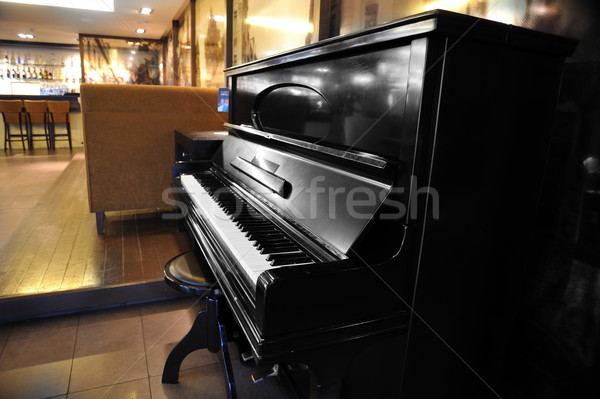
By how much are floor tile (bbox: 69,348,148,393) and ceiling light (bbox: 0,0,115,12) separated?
6.77 m

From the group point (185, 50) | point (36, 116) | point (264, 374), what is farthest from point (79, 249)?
point (36, 116)

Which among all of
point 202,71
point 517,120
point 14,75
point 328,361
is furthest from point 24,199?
point 14,75

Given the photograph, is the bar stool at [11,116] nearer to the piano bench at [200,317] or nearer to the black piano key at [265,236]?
the piano bench at [200,317]

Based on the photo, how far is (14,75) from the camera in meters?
11.2

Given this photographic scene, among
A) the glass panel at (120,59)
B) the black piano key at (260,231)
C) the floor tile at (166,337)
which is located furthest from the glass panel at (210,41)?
the glass panel at (120,59)

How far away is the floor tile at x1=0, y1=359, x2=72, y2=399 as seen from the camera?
149 cm

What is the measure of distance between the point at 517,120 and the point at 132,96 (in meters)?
2.79

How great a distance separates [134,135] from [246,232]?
228 cm

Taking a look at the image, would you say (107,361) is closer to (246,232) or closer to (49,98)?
(246,232)

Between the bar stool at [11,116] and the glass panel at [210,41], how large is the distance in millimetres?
3988

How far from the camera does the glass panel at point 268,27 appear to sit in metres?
2.45

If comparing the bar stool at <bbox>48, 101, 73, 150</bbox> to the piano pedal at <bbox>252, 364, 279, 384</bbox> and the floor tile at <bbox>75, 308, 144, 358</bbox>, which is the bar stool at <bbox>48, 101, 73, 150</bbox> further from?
the piano pedal at <bbox>252, 364, 279, 384</bbox>

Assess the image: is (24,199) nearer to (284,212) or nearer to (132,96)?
(132,96)

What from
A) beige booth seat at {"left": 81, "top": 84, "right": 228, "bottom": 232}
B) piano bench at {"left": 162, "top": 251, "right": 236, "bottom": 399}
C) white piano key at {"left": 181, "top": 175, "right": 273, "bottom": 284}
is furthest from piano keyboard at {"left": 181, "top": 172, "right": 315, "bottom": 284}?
beige booth seat at {"left": 81, "top": 84, "right": 228, "bottom": 232}
